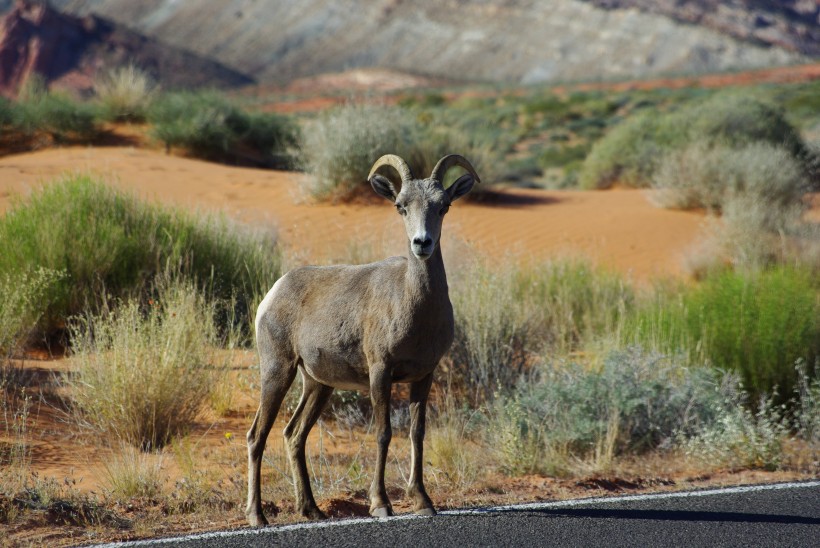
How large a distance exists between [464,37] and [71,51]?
39.7 meters

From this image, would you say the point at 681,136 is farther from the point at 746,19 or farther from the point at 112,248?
the point at 746,19

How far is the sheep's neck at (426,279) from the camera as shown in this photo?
17.5 ft

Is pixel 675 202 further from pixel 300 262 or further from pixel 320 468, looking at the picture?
pixel 320 468

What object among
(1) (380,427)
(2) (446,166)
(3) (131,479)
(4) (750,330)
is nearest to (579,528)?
(1) (380,427)

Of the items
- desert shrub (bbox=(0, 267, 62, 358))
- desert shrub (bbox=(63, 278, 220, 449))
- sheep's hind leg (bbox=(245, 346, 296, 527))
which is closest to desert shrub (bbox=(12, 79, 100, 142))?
desert shrub (bbox=(0, 267, 62, 358))

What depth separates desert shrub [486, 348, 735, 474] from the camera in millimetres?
7344

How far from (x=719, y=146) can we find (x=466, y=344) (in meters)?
13.1

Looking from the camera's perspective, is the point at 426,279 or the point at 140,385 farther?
the point at 140,385

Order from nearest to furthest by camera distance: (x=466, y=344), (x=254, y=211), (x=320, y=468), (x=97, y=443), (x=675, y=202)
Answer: (x=320, y=468) → (x=97, y=443) → (x=466, y=344) → (x=254, y=211) → (x=675, y=202)

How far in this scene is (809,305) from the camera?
30.8 ft

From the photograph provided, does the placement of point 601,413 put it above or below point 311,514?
above

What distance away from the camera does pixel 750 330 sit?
9258 millimetres

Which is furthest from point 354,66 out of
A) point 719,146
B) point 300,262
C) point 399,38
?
point 300,262

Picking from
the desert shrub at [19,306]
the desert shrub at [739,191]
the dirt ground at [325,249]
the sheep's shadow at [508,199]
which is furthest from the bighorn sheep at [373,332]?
the sheep's shadow at [508,199]
